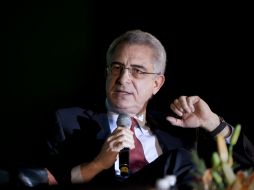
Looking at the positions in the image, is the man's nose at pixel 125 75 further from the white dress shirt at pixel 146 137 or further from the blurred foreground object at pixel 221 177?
the blurred foreground object at pixel 221 177

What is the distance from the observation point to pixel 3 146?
2.83 m

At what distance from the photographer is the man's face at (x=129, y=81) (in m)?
2.05

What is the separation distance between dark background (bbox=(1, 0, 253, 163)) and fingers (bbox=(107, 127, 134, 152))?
1196 millimetres

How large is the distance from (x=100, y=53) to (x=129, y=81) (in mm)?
825

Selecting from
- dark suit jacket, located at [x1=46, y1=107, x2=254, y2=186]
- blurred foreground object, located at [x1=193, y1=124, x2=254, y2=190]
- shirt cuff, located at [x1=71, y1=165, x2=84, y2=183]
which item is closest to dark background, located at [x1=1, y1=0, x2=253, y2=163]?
dark suit jacket, located at [x1=46, y1=107, x2=254, y2=186]

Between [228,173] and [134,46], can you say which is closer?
[228,173]

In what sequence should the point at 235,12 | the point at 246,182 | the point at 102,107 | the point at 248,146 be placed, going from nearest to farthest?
the point at 246,182
the point at 248,146
the point at 102,107
the point at 235,12

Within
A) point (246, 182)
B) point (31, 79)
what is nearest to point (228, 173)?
point (246, 182)

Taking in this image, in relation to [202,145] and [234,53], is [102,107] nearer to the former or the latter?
[202,145]

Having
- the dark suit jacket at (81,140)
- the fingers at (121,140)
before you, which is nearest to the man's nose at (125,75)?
the dark suit jacket at (81,140)

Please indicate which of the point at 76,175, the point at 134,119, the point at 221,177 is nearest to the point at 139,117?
the point at 134,119

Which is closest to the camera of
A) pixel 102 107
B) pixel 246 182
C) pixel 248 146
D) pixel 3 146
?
pixel 246 182

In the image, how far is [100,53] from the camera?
2.83 meters

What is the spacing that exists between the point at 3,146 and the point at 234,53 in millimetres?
1722
